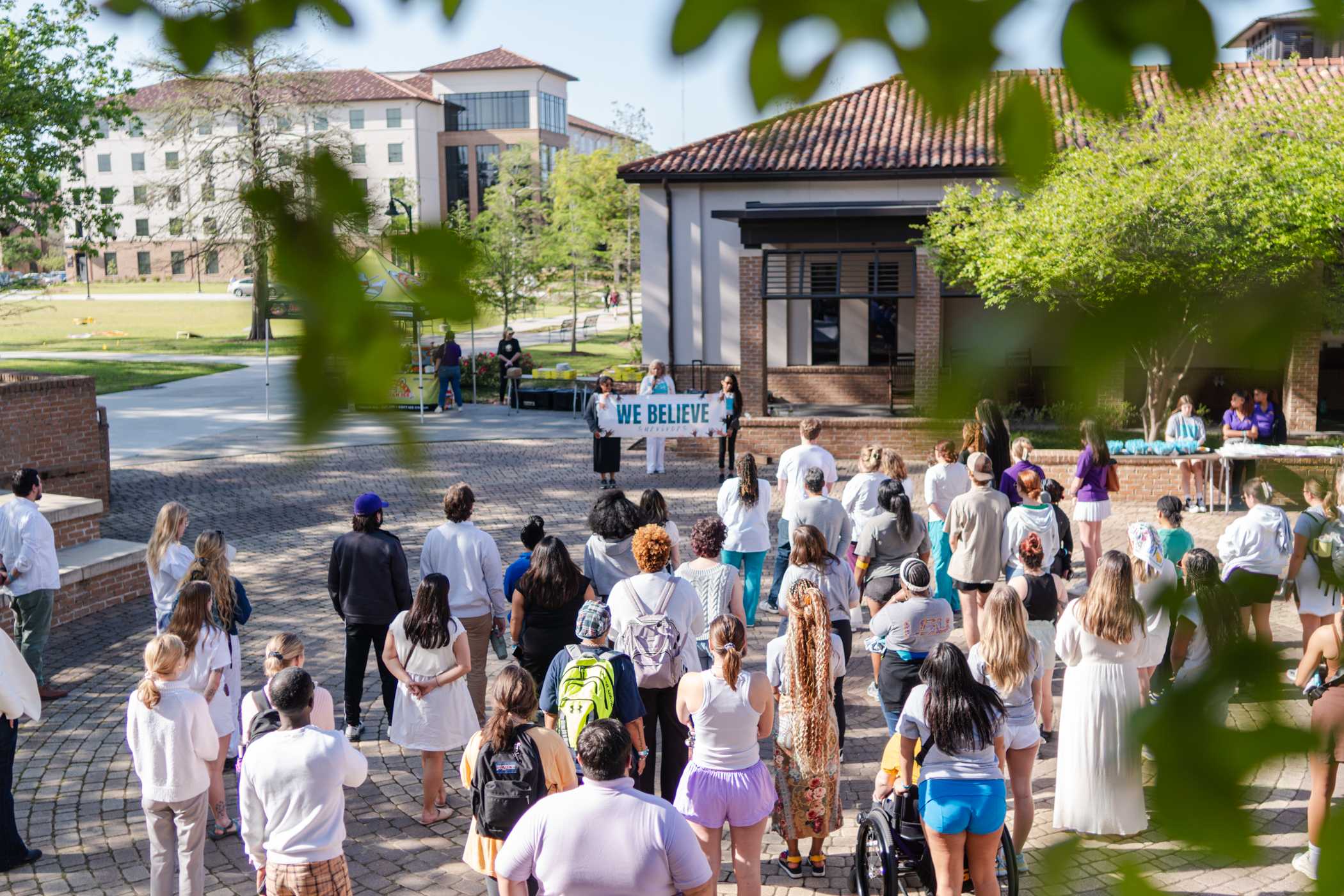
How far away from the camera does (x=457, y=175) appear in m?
1.94

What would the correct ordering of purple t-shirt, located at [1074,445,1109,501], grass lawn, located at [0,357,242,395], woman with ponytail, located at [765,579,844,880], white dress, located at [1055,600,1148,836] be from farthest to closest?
grass lawn, located at [0,357,242,395] < purple t-shirt, located at [1074,445,1109,501] < woman with ponytail, located at [765,579,844,880] < white dress, located at [1055,600,1148,836]

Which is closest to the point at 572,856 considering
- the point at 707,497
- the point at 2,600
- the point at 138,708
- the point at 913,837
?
the point at 913,837

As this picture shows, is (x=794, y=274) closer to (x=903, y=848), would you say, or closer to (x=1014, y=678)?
(x=1014, y=678)

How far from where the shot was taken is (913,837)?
560 centimetres

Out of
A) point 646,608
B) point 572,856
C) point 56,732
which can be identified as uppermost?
point 646,608

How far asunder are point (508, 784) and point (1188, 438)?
12509mm

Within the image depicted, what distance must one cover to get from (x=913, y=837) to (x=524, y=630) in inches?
98.0

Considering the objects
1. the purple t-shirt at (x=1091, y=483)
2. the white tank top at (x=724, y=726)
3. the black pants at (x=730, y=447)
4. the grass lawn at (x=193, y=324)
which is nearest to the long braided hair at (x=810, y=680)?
the white tank top at (x=724, y=726)

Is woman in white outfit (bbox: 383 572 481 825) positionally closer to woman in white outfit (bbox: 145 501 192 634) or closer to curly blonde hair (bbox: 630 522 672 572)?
curly blonde hair (bbox: 630 522 672 572)

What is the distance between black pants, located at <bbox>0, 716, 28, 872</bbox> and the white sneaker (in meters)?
6.68

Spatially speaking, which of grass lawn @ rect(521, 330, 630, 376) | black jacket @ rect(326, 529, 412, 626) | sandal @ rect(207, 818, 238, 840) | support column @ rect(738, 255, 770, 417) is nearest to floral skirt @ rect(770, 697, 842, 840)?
black jacket @ rect(326, 529, 412, 626)

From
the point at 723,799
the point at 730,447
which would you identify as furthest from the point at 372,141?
the point at 730,447

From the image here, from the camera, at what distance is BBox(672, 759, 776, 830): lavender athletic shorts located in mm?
5648

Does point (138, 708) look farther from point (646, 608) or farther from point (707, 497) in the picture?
point (707, 497)
